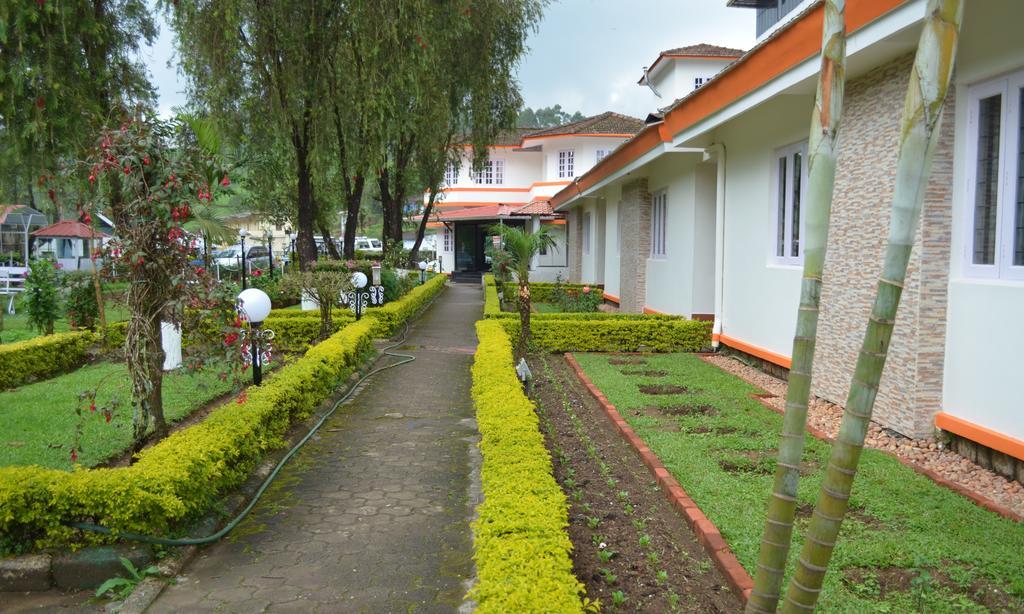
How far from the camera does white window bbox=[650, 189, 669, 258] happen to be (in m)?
14.6

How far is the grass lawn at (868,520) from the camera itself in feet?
11.3

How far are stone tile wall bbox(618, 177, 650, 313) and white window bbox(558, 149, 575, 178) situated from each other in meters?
18.5

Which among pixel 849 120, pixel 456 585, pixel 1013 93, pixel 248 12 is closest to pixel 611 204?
pixel 248 12

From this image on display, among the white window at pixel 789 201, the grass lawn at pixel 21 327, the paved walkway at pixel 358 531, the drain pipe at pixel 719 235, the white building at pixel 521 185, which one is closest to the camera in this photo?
the paved walkway at pixel 358 531

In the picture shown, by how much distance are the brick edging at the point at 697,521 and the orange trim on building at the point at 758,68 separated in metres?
Result: 3.67

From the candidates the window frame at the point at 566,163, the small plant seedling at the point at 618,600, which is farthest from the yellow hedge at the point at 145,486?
the window frame at the point at 566,163

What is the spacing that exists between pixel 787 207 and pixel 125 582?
788 centimetres

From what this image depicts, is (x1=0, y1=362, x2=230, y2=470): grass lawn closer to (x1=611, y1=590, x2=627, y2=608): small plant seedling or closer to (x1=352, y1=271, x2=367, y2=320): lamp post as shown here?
(x1=352, y1=271, x2=367, y2=320): lamp post

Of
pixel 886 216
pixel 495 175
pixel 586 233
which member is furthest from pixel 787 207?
pixel 495 175

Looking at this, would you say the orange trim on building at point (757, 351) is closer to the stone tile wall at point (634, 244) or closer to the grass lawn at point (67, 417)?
the stone tile wall at point (634, 244)

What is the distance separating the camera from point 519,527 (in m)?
3.63

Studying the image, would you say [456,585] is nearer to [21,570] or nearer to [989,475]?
[21,570]

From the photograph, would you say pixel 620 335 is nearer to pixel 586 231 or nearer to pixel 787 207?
pixel 787 207

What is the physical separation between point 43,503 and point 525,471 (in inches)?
105
